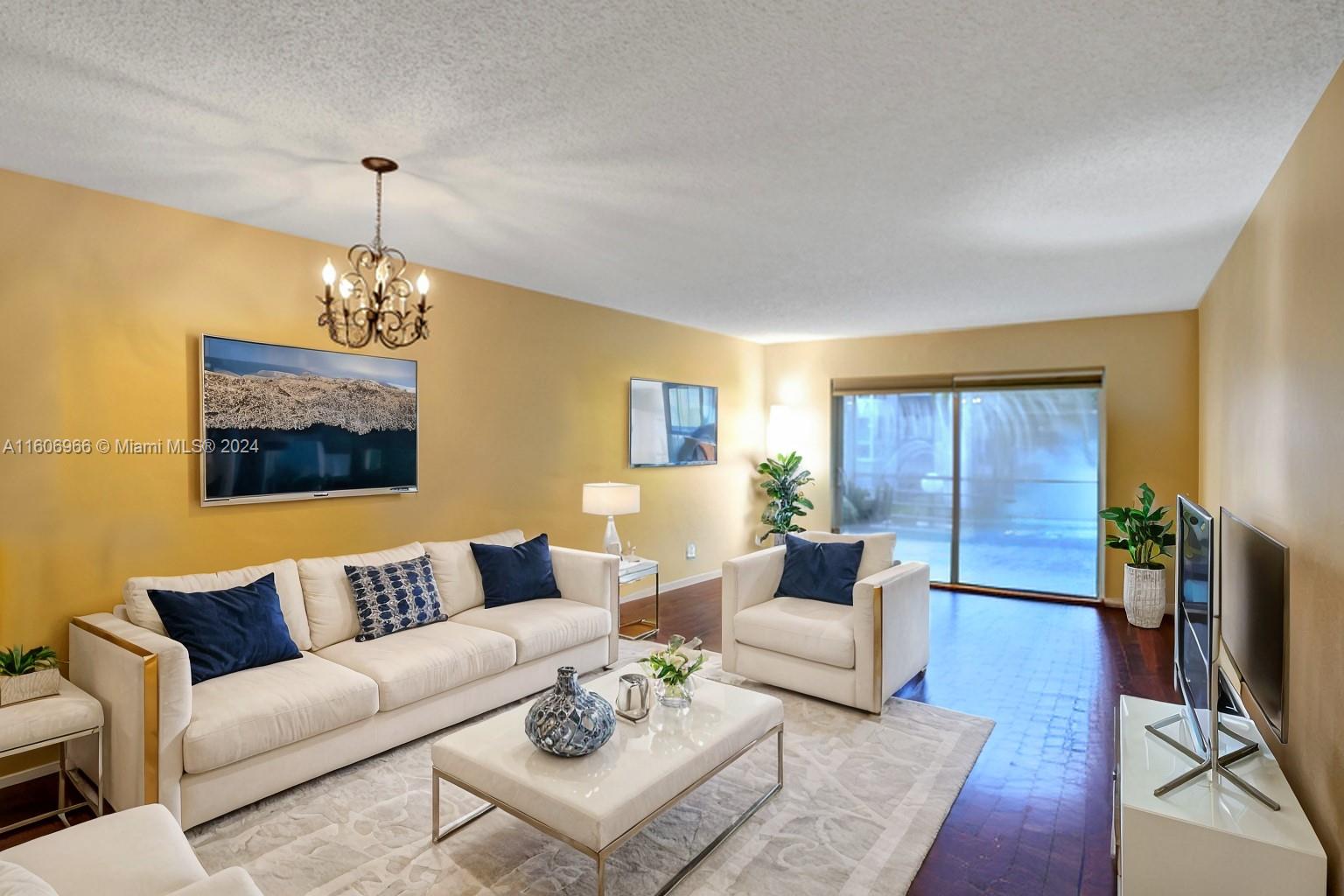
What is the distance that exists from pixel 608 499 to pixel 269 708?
244 cm

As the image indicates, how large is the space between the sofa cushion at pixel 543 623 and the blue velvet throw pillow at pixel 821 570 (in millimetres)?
1130

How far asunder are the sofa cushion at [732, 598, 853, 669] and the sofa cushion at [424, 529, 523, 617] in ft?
4.97

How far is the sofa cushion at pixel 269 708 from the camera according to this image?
2516 millimetres

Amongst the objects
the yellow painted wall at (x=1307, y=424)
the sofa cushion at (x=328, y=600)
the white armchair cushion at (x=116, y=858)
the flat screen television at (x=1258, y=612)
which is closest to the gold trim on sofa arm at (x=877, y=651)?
the flat screen television at (x=1258, y=612)

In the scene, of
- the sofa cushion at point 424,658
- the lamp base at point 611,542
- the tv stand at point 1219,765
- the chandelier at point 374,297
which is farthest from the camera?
the lamp base at point 611,542

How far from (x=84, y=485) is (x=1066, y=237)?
15.7ft

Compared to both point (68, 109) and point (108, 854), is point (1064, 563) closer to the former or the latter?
point (108, 854)

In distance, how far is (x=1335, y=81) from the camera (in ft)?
6.66

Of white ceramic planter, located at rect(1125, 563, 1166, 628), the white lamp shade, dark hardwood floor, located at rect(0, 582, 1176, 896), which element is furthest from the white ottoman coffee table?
white ceramic planter, located at rect(1125, 563, 1166, 628)

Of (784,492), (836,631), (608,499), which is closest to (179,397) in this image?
(608,499)

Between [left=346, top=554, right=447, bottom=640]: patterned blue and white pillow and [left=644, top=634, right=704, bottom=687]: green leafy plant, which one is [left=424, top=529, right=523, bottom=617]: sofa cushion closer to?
[left=346, top=554, right=447, bottom=640]: patterned blue and white pillow

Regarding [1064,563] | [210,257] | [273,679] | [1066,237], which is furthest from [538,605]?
[1064,563]

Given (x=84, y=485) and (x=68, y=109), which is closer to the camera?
(x=68, y=109)

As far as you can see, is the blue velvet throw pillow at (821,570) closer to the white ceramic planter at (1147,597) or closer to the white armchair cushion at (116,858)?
the white ceramic planter at (1147,597)
